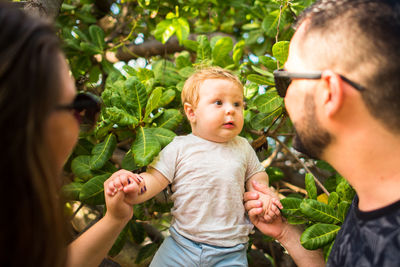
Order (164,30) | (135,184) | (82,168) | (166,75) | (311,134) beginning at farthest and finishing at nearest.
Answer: (164,30) < (166,75) < (82,168) < (135,184) < (311,134)

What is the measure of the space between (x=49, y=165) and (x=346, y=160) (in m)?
1.16

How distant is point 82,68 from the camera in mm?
3338

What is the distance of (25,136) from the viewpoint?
3.60 ft

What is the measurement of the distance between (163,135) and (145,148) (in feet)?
0.65

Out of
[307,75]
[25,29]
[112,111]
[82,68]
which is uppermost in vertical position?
[25,29]

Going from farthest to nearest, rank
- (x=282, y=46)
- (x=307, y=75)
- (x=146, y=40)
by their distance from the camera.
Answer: (x=146, y=40) → (x=282, y=46) → (x=307, y=75)

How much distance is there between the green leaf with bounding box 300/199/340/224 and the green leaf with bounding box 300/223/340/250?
0.04 meters

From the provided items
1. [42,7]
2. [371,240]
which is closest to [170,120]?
[42,7]

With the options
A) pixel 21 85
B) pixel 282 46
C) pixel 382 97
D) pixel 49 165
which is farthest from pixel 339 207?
pixel 21 85

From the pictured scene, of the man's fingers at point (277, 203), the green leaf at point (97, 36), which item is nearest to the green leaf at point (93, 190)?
the man's fingers at point (277, 203)

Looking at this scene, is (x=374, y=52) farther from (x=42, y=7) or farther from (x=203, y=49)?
(x=42, y=7)

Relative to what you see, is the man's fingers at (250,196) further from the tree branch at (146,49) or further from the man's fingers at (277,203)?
the tree branch at (146,49)

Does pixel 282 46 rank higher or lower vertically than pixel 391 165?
higher

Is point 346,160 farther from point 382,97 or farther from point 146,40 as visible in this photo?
point 146,40
